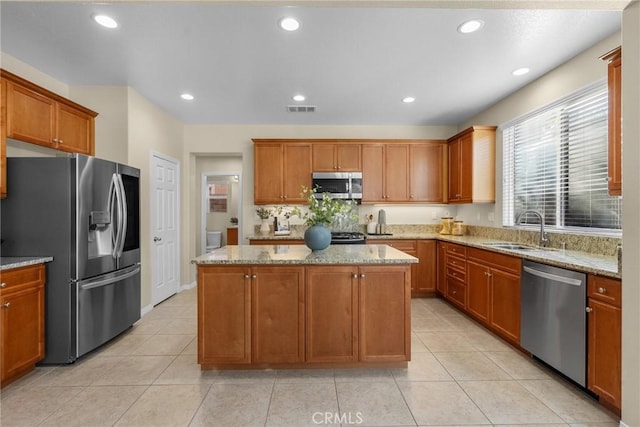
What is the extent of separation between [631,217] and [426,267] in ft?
9.82

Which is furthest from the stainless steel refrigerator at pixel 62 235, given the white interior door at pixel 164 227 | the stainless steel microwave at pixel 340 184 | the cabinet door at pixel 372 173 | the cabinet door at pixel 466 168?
the cabinet door at pixel 466 168

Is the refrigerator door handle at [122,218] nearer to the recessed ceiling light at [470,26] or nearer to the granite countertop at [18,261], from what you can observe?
the granite countertop at [18,261]

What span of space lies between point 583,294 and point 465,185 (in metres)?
2.50

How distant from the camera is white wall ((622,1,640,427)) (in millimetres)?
1657

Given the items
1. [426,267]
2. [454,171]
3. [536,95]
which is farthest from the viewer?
[454,171]

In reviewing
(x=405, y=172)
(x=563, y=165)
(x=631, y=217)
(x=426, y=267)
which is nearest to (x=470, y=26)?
(x=631, y=217)

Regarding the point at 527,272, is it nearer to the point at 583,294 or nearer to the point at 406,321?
the point at 583,294

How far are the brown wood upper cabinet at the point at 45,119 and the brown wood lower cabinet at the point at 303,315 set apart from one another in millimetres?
2022

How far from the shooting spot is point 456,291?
398cm

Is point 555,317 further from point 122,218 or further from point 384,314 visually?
point 122,218

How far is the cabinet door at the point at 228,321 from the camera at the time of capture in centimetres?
238

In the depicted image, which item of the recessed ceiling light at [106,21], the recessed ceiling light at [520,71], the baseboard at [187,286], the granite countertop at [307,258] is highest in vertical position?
the recessed ceiling light at [106,21]

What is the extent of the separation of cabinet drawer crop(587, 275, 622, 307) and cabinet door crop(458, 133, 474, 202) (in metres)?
2.29

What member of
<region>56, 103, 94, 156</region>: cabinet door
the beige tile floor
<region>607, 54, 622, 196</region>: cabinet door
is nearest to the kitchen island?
the beige tile floor
